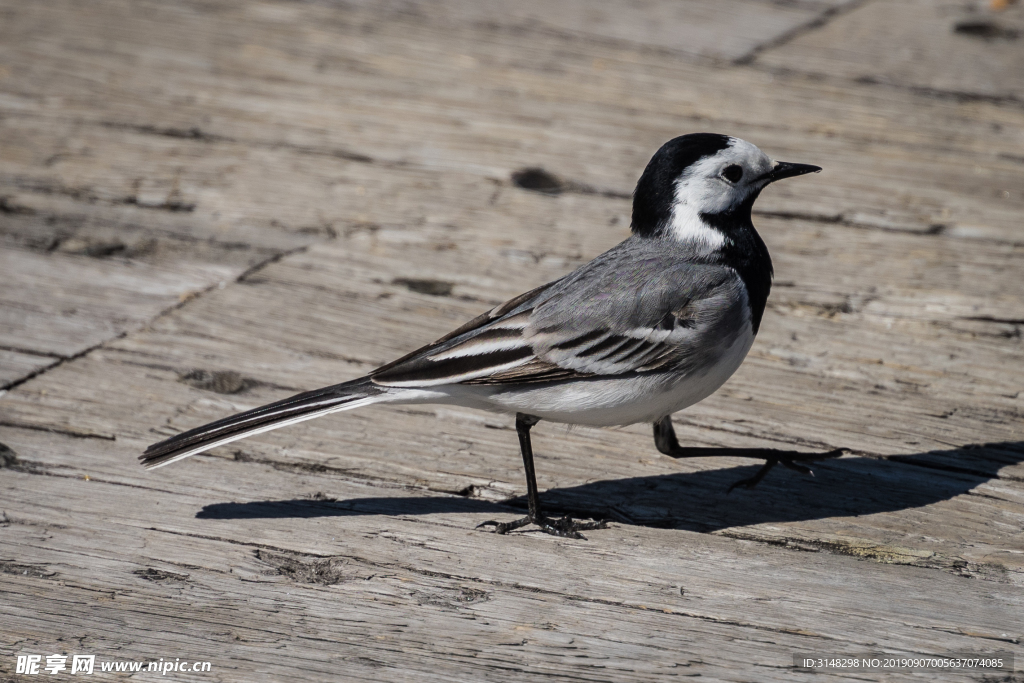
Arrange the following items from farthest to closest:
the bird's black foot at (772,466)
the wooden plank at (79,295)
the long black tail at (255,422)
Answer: the wooden plank at (79,295) → the bird's black foot at (772,466) → the long black tail at (255,422)

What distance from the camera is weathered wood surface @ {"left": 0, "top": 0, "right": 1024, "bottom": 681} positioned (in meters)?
2.76

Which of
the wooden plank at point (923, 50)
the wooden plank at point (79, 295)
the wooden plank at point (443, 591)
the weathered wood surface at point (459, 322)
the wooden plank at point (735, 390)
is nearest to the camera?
the wooden plank at point (443, 591)

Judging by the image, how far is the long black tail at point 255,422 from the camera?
3.10 metres

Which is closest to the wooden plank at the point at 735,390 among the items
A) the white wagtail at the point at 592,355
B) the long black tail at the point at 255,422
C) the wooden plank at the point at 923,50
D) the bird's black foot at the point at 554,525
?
the bird's black foot at the point at 554,525

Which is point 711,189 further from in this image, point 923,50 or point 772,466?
point 923,50

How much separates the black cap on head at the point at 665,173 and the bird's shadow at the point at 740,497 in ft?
2.90

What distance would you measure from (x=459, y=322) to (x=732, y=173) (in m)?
1.41

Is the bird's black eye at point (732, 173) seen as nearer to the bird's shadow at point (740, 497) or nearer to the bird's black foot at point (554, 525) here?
the bird's shadow at point (740, 497)

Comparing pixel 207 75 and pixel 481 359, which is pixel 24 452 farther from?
pixel 207 75

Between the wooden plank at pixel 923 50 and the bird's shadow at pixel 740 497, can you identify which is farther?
the wooden plank at pixel 923 50

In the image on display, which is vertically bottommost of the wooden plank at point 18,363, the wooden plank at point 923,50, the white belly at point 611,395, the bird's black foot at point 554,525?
the wooden plank at point 18,363

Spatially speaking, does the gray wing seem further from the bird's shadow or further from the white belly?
the bird's shadow

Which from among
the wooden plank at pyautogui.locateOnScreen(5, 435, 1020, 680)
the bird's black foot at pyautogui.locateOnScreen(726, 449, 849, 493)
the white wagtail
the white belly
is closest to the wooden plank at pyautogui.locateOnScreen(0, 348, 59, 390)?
the wooden plank at pyautogui.locateOnScreen(5, 435, 1020, 680)

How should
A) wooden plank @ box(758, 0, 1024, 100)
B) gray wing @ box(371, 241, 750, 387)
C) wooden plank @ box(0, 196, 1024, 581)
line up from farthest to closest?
wooden plank @ box(758, 0, 1024, 100), wooden plank @ box(0, 196, 1024, 581), gray wing @ box(371, 241, 750, 387)
